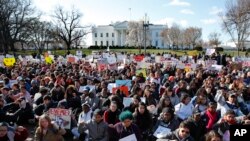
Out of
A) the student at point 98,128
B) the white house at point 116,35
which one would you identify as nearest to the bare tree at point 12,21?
the student at point 98,128

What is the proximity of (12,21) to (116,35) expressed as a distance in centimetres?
9382

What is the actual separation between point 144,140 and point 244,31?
47.7 meters

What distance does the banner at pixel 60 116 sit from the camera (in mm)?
10305

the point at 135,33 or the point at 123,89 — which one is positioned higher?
the point at 135,33

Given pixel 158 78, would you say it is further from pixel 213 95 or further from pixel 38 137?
pixel 38 137

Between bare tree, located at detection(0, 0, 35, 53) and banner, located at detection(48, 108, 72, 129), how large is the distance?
5136 centimetres

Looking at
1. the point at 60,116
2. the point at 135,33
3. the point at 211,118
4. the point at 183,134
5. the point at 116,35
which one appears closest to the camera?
the point at 183,134

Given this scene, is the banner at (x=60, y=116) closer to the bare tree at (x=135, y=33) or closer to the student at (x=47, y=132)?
the student at (x=47, y=132)

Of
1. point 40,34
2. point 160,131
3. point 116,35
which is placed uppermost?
point 40,34

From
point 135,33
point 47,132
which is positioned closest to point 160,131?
point 47,132

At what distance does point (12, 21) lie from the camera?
64.4 meters

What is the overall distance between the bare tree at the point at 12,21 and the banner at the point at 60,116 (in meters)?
51.4

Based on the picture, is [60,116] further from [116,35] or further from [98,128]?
[116,35]

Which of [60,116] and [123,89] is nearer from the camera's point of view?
[60,116]
